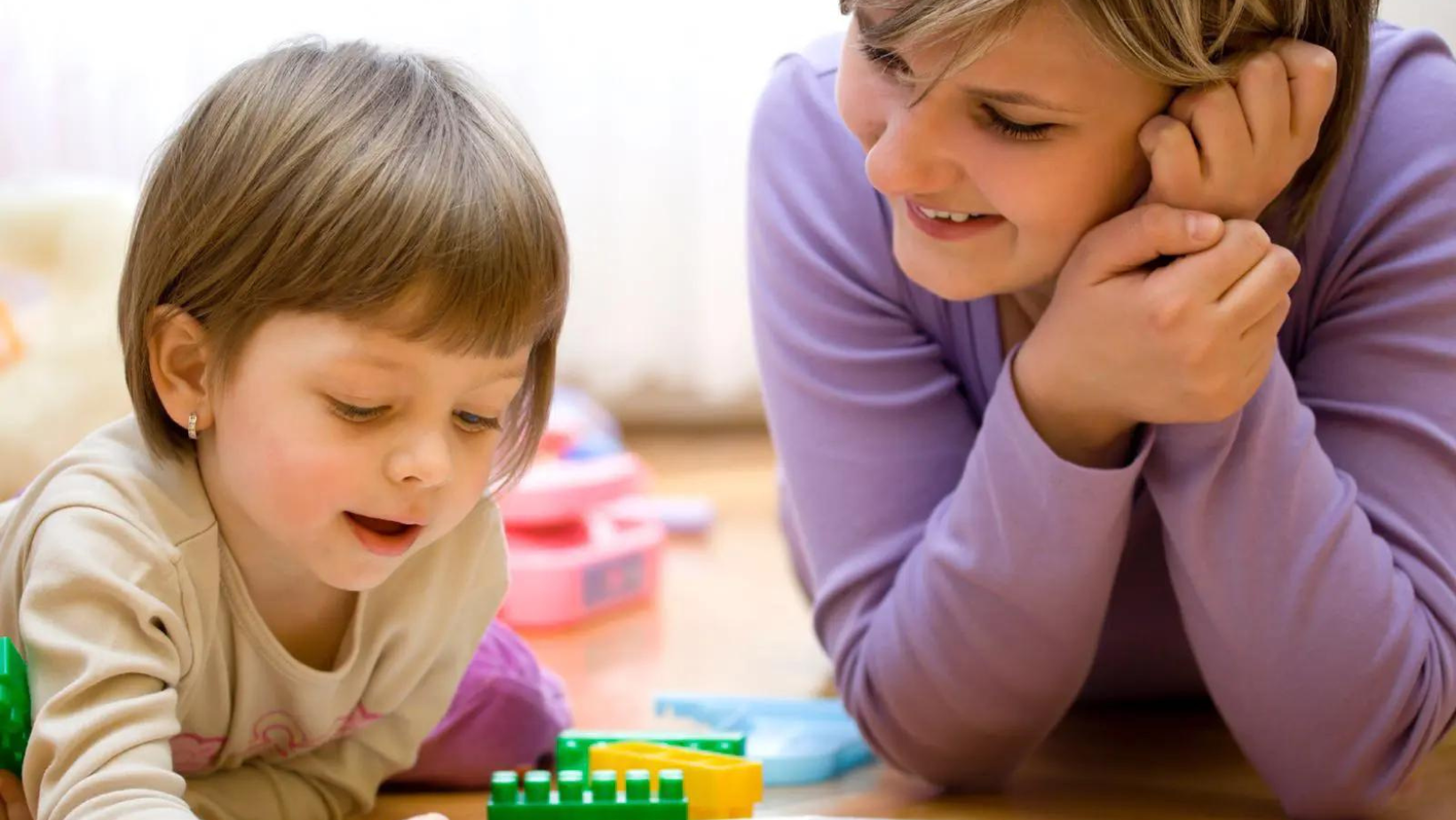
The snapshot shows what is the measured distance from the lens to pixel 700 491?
2.25 meters

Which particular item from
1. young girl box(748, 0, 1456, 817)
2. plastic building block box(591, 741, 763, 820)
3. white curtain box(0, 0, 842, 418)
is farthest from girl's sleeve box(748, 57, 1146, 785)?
white curtain box(0, 0, 842, 418)

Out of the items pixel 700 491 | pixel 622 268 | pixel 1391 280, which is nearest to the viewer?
pixel 1391 280

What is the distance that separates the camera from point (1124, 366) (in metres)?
0.95

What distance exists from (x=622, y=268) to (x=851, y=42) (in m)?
1.47

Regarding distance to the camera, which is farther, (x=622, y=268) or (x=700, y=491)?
(x=622, y=268)

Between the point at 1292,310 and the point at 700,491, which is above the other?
the point at 1292,310

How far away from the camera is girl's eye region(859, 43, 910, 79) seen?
→ 96cm

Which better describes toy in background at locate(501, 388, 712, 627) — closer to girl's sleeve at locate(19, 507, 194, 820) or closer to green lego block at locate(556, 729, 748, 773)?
green lego block at locate(556, 729, 748, 773)

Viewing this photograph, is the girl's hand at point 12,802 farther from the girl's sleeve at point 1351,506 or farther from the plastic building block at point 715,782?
the girl's sleeve at point 1351,506

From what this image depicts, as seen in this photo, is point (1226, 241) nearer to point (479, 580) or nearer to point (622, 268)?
point (479, 580)

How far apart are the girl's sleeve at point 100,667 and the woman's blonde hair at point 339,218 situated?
3.3 inches

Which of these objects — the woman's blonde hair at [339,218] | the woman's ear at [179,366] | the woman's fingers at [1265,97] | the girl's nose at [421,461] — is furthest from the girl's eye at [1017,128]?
the woman's ear at [179,366]

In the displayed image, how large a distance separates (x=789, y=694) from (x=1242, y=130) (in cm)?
71

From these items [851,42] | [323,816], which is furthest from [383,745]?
[851,42]
